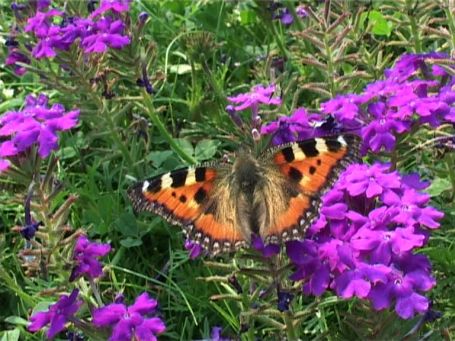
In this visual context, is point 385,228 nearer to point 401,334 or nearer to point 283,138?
point 401,334

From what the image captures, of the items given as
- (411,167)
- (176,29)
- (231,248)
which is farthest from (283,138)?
(176,29)

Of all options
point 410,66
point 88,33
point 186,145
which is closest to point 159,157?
point 186,145

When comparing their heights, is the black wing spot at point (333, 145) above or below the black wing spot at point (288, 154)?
above

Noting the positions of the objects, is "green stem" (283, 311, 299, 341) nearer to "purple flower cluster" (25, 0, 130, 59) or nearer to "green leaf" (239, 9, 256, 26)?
"purple flower cluster" (25, 0, 130, 59)

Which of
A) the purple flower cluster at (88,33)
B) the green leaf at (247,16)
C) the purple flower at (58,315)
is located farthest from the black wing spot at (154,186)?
the green leaf at (247,16)

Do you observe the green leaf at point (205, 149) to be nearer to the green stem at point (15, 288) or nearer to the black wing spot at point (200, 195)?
the green stem at point (15, 288)

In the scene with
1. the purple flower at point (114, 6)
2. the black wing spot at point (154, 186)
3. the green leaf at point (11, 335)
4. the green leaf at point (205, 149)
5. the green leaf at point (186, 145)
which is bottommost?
the green leaf at point (11, 335)
